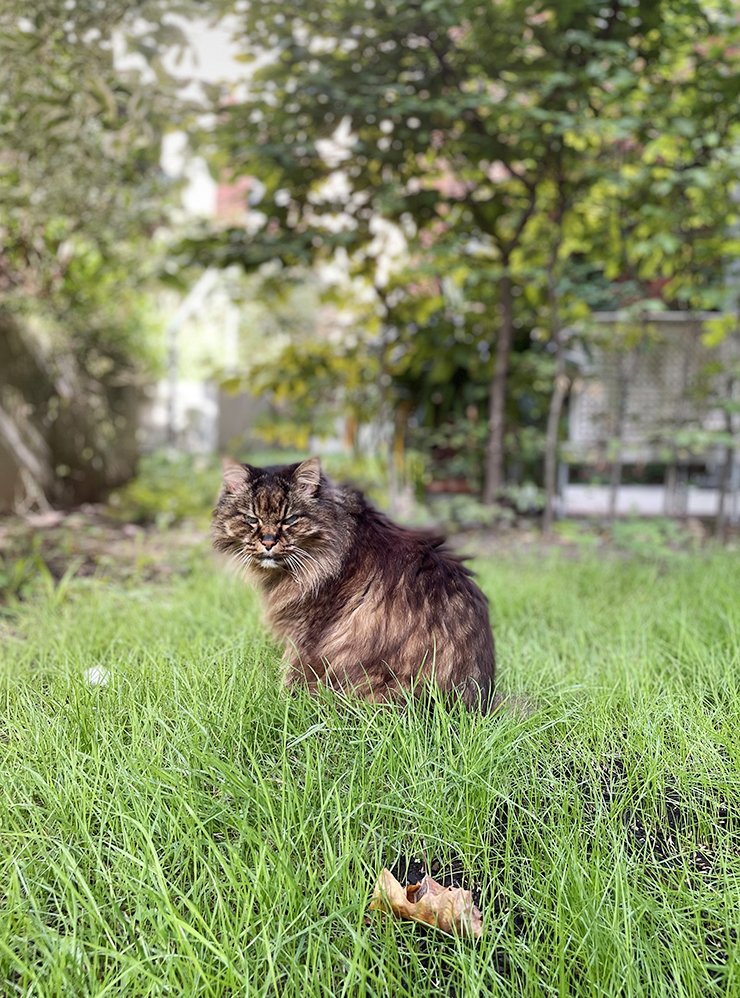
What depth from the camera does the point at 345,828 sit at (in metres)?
1.30

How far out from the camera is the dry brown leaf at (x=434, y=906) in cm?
114

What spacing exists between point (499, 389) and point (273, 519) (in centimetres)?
324

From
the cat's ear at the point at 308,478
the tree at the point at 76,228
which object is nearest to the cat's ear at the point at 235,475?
the cat's ear at the point at 308,478

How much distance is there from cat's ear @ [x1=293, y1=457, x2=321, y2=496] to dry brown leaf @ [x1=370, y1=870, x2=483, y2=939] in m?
0.87

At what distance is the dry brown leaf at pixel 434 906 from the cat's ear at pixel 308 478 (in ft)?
2.85

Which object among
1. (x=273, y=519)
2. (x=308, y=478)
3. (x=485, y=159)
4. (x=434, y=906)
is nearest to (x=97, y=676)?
(x=273, y=519)

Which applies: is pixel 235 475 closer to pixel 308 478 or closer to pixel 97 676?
pixel 308 478

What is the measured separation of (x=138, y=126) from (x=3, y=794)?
3.36 metres

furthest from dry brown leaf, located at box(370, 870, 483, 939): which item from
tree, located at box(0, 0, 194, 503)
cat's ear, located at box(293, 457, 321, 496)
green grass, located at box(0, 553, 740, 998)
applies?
tree, located at box(0, 0, 194, 503)

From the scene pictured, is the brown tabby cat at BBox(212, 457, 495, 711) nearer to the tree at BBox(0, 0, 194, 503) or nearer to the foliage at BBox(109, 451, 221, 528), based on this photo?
the tree at BBox(0, 0, 194, 503)

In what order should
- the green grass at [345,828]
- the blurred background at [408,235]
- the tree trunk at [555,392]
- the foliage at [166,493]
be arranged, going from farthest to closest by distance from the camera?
the foliage at [166,493]
the tree trunk at [555,392]
the blurred background at [408,235]
the green grass at [345,828]

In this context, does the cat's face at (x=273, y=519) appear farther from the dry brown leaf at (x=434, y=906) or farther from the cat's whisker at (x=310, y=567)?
the dry brown leaf at (x=434, y=906)

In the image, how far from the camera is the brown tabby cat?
158 cm

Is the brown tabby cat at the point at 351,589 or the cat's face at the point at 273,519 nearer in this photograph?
the brown tabby cat at the point at 351,589
